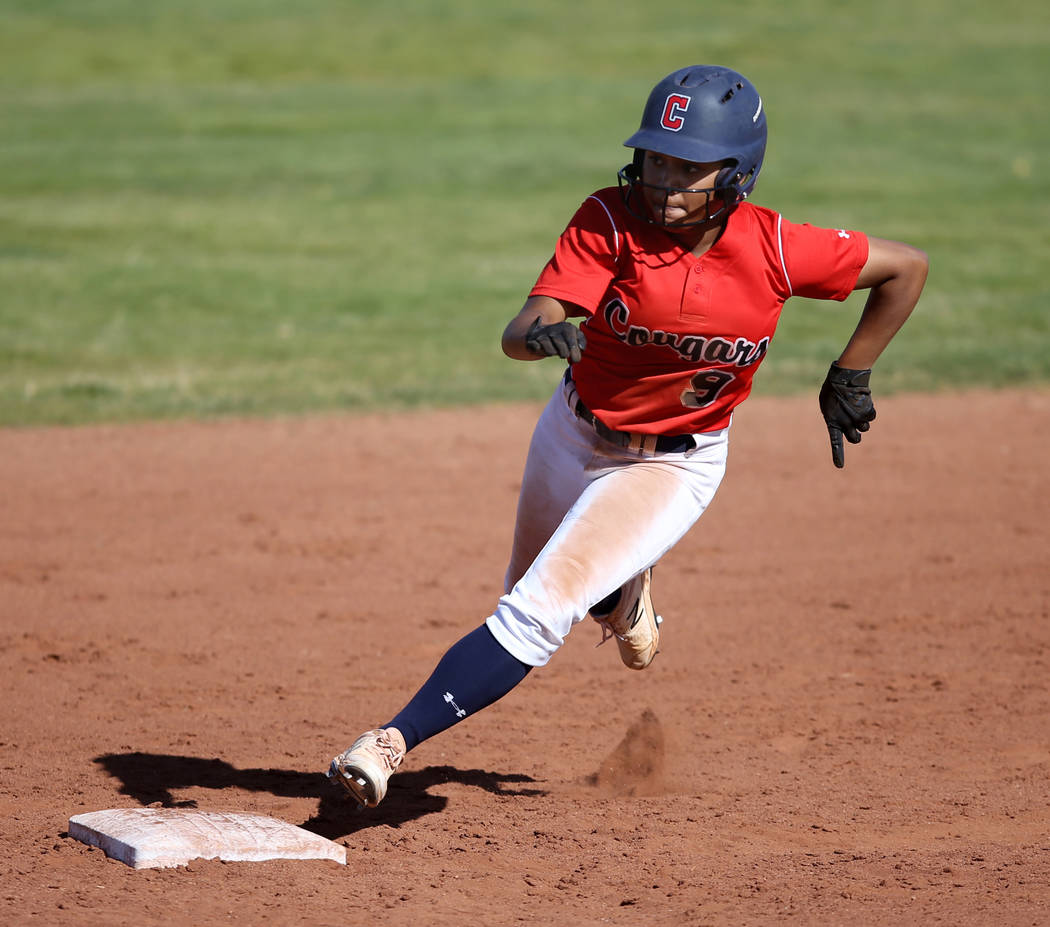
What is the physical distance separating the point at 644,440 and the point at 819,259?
2.47 ft

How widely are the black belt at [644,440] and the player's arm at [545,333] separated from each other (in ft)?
1.46

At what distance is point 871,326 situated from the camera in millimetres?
4359

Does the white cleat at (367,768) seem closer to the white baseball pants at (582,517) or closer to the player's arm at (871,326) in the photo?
the white baseball pants at (582,517)

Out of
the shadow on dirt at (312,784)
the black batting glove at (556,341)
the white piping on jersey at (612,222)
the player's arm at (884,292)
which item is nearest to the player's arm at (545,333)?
the black batting glove at (556,341)

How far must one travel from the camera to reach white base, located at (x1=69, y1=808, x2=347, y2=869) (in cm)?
361

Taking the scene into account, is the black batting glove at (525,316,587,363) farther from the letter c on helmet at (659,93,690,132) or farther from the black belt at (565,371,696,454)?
the letter c on helmet at (659,93,690,132)

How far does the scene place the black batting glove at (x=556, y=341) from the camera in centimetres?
351

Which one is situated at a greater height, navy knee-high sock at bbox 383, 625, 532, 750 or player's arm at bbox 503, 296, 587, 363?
player's arm at bbox 503, 296, 587, 363

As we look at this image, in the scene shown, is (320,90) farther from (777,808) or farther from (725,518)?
(777,808)

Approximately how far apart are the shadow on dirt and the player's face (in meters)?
1.95

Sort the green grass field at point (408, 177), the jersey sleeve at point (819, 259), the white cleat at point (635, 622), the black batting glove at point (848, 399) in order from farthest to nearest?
the green grass field at point (408, 177) → the white cleat at point (635, 622) → the black batting glove at point (848, 399) → the jersey sleeve at point (819, 259)

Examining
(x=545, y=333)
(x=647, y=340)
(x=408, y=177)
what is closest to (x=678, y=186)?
(x=647, y=340)

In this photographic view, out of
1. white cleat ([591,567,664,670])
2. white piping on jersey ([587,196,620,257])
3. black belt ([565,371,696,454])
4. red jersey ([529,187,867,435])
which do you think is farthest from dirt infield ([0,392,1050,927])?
white piping on jersey ([587,196,620,257])

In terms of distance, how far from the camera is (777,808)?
434 centimetres
